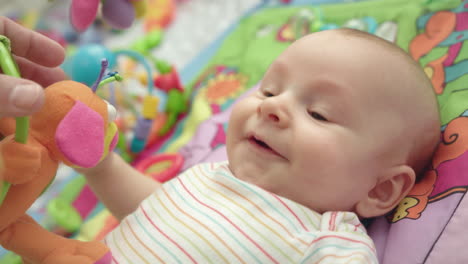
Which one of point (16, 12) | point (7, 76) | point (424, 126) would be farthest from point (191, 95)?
point (7, 76)

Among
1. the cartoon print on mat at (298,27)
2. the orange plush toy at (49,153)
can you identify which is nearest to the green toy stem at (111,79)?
the orange plush toy at (49,153)

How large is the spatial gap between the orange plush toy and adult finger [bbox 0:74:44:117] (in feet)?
0.14

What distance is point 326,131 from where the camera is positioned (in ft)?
2.23

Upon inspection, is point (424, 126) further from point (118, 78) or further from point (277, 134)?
point (118, 78)

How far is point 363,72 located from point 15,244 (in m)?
0.55

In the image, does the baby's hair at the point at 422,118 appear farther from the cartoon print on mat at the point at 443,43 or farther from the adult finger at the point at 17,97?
the adult finger at the point at 17,97

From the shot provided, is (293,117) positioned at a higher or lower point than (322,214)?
higher

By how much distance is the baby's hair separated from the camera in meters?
0.74

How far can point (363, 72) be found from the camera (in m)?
0.70

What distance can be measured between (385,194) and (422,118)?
0.14m

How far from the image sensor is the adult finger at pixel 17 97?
45cm

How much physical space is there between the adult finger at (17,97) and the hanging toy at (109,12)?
0.27 metres

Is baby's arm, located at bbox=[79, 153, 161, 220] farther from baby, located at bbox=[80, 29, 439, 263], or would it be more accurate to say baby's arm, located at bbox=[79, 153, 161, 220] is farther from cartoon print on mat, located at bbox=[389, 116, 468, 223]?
cartoon print on mat, located at bbox=[389, 116, 468, 223]

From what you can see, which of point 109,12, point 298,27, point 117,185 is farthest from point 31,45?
point 298,27
